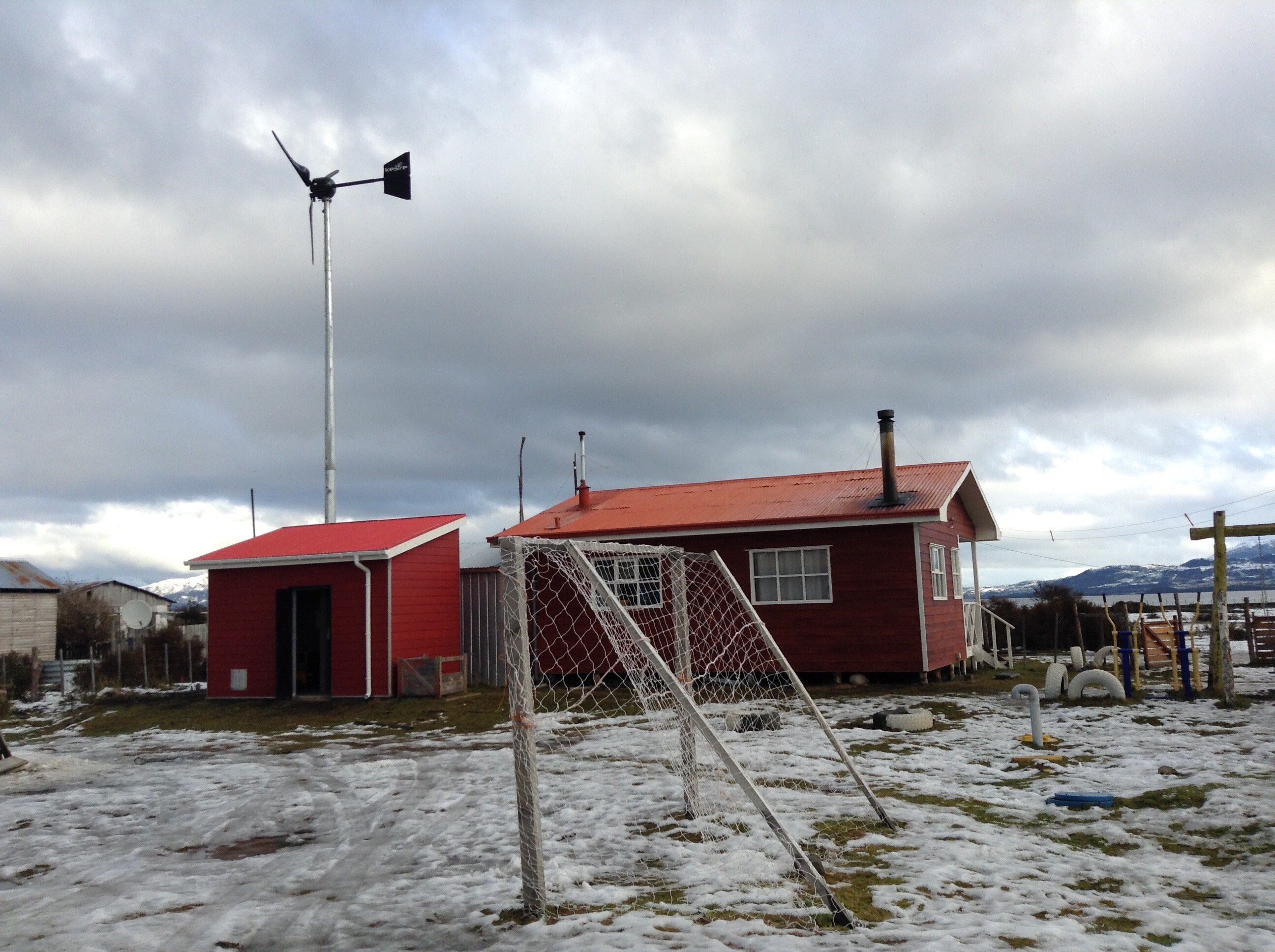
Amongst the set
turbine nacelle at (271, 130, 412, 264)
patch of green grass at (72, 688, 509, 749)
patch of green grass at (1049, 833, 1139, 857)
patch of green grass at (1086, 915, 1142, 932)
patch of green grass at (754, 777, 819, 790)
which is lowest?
patch of green grass at (72, 688, 509, 749)

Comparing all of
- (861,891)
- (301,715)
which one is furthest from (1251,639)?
(301,715)

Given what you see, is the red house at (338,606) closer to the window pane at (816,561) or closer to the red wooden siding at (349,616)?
the red wooden siding at (349,616)

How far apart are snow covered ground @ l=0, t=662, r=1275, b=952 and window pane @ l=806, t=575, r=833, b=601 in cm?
585

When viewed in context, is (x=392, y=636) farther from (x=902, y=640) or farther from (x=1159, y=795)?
(x=1159, y=795)

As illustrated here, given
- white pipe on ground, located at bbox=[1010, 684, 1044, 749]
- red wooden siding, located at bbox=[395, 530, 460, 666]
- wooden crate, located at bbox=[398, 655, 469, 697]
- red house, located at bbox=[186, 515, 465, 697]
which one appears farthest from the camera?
red wooden siding, located at bbox=[395, 530, 460, 666]

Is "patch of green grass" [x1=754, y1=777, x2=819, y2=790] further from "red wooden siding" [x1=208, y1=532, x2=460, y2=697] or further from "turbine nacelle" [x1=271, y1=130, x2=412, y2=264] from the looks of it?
"turbine nacelle" [x1=271, y1=130, x2=412, y2=264]

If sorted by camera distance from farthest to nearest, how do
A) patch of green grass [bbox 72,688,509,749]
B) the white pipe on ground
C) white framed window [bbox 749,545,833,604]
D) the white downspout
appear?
the white downspout → white framed window [bbox 749,545,833,604] → patch of green grass [bbox 72,688,509,749] → the white pipe on ground

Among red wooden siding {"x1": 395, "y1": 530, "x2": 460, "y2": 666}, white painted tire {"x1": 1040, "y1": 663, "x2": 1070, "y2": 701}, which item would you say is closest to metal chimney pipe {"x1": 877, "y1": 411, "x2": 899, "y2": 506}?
white painted tire {"x1": 1040, "y1": 663, "x2": 1070, "y2": 701}

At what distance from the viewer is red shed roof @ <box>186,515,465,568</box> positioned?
1905 cm

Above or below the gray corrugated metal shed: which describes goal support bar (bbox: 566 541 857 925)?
below

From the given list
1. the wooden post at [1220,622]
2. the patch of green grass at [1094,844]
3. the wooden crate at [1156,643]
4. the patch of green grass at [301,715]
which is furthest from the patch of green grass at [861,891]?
the wooden crate at [1156,643]

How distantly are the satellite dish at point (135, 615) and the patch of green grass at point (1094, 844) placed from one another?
2739 cm

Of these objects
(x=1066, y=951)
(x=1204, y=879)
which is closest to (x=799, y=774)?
(x=1204, y=879)

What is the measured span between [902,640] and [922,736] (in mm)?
5824
